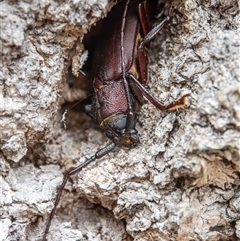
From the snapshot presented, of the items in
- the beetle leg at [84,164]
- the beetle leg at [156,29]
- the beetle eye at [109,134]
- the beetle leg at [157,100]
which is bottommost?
the beetle leg at [84,164]

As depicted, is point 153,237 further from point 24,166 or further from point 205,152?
point 24,166

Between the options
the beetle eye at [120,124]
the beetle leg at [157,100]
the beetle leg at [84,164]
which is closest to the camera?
the beetle leg at [157,100]

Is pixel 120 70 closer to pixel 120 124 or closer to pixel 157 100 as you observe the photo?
pixel 120 124

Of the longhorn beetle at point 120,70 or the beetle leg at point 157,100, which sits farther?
the longhorn beetle at point 120,70

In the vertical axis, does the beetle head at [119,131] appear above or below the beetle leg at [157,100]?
below

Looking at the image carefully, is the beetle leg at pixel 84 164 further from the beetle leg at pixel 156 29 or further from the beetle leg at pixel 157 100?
the beetle leg at pixel 156 29

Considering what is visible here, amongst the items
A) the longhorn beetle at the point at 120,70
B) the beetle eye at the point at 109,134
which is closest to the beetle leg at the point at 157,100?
the longhorn beetle at the point at 120,70

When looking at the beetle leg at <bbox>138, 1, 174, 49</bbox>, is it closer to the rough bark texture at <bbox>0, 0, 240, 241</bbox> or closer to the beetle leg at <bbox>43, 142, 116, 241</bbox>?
the rough bark texture at <bbox>0, 0, 240, 241</bbox>

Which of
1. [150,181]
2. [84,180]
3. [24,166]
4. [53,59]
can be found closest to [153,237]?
[150,181]
